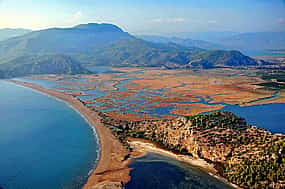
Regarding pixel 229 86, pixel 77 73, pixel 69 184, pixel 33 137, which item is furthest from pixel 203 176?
pixel 77 73

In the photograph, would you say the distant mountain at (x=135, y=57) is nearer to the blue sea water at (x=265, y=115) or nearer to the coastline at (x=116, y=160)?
the blue sea water at (x=265, y=115)

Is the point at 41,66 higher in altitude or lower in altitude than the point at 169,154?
higher

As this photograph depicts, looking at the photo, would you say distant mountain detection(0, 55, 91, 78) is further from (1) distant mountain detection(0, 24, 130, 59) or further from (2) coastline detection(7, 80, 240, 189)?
(2) coastline detection(7, 80, 240, 189)

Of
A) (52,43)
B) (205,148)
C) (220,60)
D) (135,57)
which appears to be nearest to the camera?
(205,148)

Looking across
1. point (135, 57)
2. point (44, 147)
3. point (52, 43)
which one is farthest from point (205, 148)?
point (52, 43)

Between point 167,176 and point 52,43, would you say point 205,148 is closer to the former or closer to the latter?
point 167,176

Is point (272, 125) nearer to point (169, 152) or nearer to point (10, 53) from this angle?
point (169, 152)

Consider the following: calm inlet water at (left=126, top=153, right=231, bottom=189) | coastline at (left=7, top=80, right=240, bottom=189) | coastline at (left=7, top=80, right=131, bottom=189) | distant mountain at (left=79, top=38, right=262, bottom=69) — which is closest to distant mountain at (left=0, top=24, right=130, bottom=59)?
distant mountain at (left=79, top=38, right=262, bottom=69)
